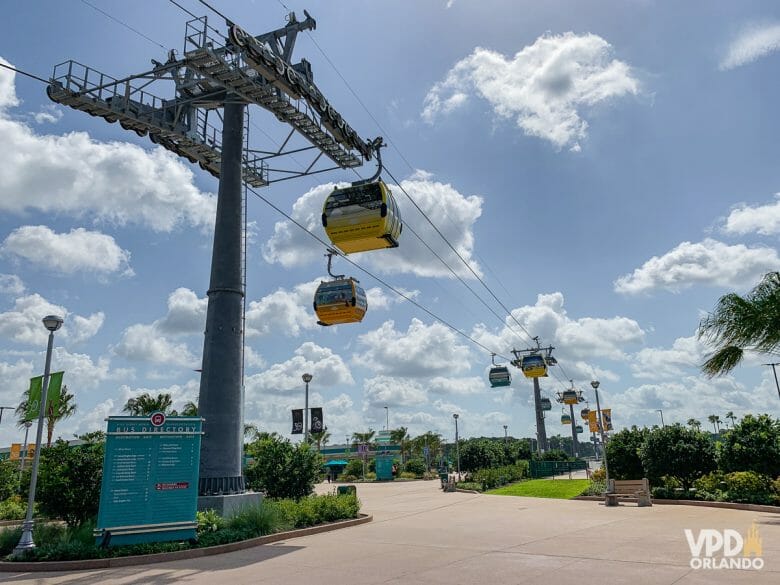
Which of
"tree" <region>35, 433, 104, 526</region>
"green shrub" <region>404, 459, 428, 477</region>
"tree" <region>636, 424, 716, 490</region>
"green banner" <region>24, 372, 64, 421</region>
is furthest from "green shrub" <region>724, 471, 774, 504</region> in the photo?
"green shrub" <region>404, 459, 428, 477</region>

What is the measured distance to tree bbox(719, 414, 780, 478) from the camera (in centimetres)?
2223

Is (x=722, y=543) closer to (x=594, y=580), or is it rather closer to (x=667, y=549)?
(x=667, y=549)

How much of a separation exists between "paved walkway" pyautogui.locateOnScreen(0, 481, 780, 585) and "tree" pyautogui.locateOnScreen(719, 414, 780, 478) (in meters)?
3.51

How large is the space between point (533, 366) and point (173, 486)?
49.6 metres

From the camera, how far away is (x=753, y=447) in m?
22.6

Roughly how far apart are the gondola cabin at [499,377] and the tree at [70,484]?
47691mm

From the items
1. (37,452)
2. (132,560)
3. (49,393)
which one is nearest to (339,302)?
(49,393)

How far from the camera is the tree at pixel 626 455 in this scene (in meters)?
29.3

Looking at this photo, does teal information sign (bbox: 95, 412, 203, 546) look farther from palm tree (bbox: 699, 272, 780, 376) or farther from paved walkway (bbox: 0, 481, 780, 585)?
palm tree (bbox: 699, 272, 780, 376)

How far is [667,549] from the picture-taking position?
1241 centimetres

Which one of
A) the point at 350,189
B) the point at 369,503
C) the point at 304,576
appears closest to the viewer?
the point at 304,576

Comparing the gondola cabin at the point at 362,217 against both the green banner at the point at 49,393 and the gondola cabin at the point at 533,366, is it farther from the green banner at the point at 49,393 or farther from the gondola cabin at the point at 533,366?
the gondola cabin at the point at 533,366

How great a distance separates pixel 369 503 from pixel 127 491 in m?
17.8

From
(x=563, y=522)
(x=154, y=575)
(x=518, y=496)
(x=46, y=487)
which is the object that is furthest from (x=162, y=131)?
(x=518, y=496)
